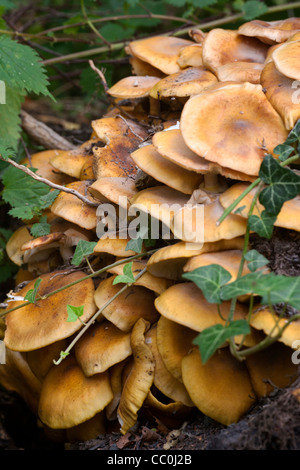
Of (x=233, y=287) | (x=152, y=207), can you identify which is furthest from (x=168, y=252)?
(x=233, y=287)

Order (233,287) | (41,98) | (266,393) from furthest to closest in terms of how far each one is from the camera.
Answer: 1. (41,98)
2. (266,393)
3. (233,287)

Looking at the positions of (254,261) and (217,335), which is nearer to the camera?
(217,335)

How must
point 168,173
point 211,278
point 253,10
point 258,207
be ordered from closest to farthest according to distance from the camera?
point 211,278, point 258,207, point 168,173, point 253,10

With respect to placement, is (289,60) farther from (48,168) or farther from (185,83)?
(48,168)

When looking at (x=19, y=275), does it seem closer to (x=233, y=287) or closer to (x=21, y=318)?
(x=21, y=318)

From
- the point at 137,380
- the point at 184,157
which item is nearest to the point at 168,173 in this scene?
the point at 184,157

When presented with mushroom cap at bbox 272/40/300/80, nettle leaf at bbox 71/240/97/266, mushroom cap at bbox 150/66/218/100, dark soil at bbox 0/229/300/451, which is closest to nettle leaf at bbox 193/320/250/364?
dark soil at bbox 0/229/300/451
